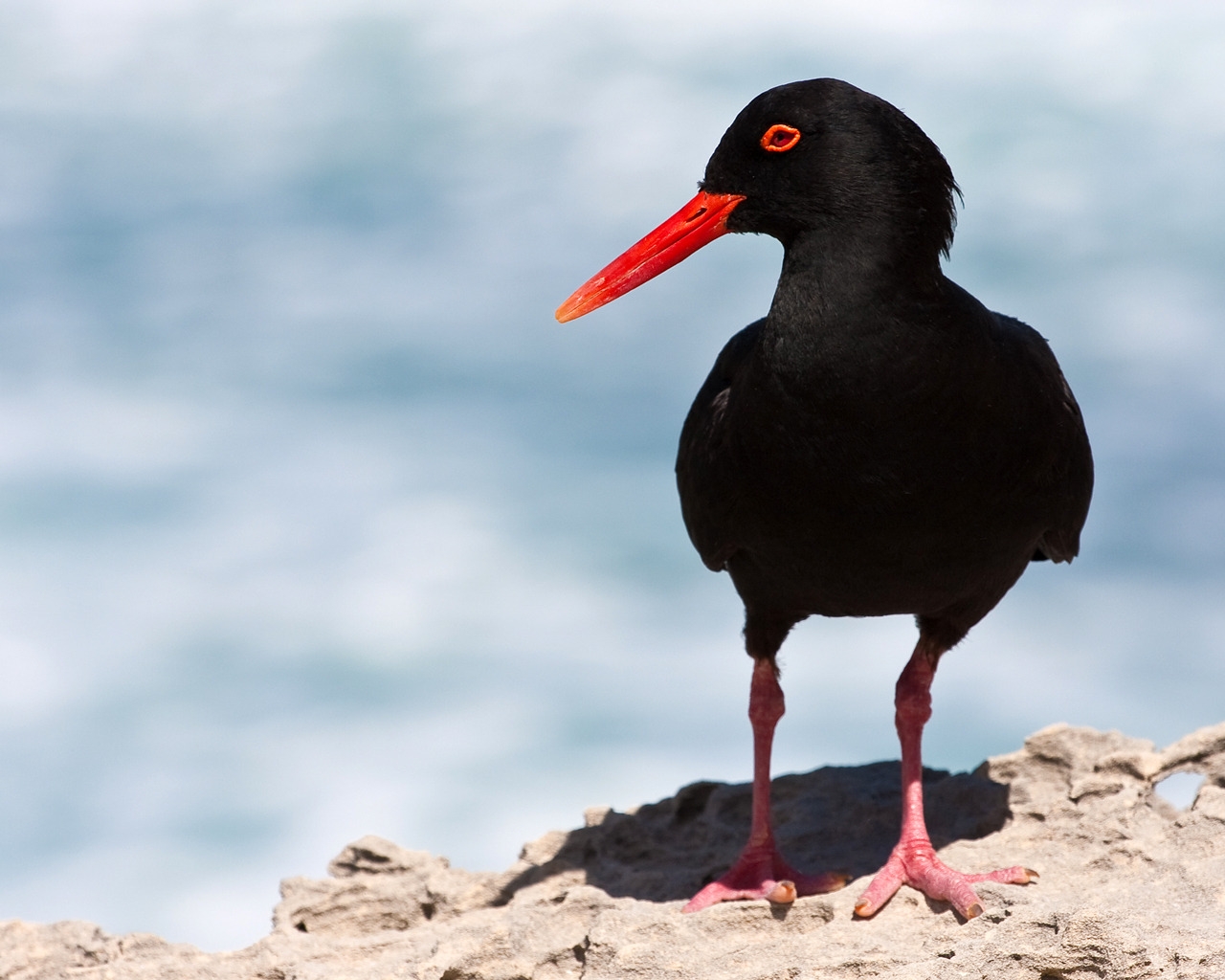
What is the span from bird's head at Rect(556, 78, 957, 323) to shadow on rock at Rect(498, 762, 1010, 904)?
2.96 meters

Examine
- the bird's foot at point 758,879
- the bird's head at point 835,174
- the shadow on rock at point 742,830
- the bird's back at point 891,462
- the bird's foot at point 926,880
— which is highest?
the bird's head at point 835,174

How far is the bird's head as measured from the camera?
5.39 meters

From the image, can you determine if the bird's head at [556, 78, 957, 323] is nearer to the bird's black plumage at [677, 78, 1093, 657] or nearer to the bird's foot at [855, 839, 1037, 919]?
the bird's black plumage at [677, 78, 1093, 657]

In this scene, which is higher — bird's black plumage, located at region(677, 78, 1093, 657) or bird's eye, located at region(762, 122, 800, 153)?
bird's eye, located at region(762, 122, 800, 153)

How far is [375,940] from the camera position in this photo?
20.9 feet

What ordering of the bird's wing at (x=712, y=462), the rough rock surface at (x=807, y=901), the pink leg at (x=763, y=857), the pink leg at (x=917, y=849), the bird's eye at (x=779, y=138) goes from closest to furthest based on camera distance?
the rough rock surface at (x=807, y=901), the bird's eye at (x=779, y=138), the pink leg at (x=917, y=849), the bird's wing at (x=712, y=462), the pink leg at (x=763, y=857)

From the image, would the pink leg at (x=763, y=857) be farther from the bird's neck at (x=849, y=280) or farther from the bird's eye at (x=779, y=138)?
the bird's eye at (x=779, y=138)

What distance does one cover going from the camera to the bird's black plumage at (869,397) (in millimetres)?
5383

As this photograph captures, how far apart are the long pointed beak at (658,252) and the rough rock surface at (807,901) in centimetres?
245

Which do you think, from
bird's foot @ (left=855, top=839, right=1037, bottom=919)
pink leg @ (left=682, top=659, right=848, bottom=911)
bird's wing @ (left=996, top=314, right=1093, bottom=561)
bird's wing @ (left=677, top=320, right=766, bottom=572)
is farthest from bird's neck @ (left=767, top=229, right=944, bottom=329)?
bird's foot @ (left=855, top=839, right=1037, bottom=919)

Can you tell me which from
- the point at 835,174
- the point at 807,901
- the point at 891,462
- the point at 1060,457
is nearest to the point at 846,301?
the point at 835,174

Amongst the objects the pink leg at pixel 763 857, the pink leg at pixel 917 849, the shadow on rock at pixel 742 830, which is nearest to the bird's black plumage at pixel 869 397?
the pink leg at pixel 917 849

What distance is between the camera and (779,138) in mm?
5570

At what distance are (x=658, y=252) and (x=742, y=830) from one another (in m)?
3.14
